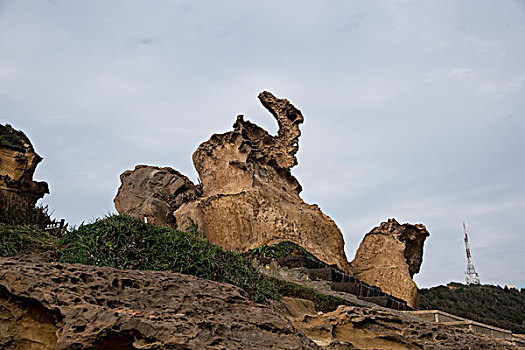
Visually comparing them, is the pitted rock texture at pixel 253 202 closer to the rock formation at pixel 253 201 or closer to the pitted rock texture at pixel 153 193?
the rock formation at pixel 253 201

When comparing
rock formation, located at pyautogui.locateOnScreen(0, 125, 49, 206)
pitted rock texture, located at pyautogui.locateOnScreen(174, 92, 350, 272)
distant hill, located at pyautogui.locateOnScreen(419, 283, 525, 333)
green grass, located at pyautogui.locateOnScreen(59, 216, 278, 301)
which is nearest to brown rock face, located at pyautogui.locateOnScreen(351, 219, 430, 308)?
pitted rock texture, located at pyautogui.locateOnScreen(174, 92, 350, 272)

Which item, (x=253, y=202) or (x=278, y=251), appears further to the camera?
(x=253, y=202)

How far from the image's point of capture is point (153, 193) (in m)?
16.5

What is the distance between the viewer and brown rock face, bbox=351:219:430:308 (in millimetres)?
14496

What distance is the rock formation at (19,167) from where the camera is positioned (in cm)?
1465

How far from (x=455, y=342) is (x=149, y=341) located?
3631 millimetres

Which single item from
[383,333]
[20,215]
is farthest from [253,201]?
[383,333]

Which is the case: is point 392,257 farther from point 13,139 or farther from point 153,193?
point 13,139

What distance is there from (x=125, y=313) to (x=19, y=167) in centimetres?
1406

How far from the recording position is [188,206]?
48.8 ft

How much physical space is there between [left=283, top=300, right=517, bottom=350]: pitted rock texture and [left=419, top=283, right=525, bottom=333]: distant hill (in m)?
20.0

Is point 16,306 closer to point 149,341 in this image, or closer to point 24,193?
point 149,341

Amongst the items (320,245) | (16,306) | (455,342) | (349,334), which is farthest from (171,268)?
(320,245)

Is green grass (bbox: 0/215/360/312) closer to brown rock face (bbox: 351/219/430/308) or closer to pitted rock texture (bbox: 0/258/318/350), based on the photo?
pitted rock texture (bbox: 0/258/318/350)
